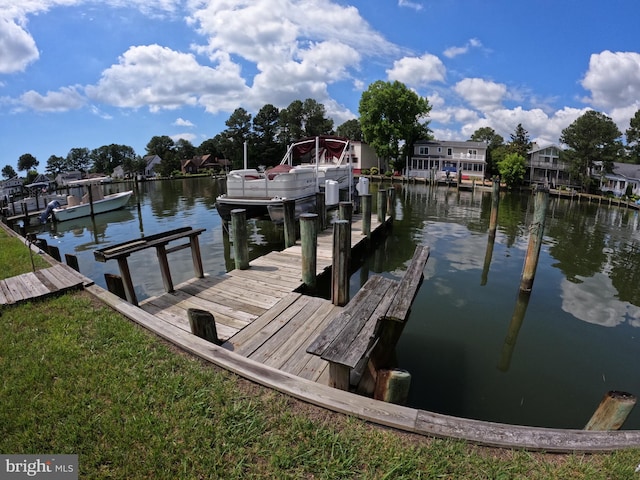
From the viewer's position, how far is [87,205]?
22.0 m

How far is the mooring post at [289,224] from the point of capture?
34.2 feet

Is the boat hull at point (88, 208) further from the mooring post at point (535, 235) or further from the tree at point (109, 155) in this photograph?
the tree at point (109, 155)

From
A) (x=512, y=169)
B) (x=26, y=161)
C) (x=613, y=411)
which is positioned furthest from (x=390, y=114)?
(x=26, y=161)

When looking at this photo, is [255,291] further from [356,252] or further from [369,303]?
[356,252]

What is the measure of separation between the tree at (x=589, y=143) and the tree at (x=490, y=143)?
38.3ft

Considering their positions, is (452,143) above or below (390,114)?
below

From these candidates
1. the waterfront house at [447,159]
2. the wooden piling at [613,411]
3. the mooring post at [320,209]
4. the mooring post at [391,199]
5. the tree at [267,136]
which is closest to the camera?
the wooden piling at [613,411]

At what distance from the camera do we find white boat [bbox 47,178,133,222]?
2061 cm

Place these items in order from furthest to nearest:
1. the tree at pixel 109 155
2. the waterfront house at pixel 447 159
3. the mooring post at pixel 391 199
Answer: the tree at pixel 109 155 < the waterfront house at pixel 447 159 < the mooring post at pixel 391 199

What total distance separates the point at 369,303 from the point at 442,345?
3095 millimetres

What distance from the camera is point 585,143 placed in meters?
35.3

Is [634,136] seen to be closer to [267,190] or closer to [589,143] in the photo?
[589,143]

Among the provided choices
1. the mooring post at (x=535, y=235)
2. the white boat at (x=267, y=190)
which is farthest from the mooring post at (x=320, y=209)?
the mooring post at (x=535, y=235)

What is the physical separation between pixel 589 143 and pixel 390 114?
2544 centimetres
